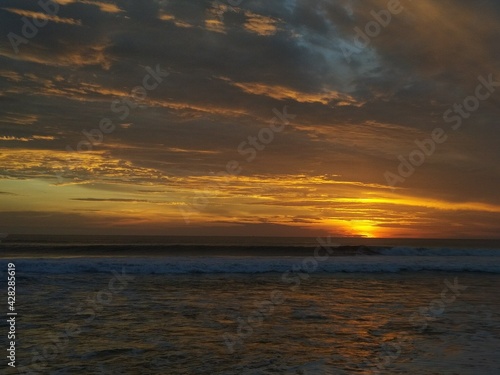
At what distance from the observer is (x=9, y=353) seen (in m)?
9.88

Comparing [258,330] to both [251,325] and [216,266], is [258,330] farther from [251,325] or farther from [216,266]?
[216,266]

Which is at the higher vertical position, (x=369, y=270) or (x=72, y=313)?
(x=369, y=270)

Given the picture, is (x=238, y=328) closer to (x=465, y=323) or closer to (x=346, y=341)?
(x=346, y=341)

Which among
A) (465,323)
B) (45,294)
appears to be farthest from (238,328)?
(45,294)

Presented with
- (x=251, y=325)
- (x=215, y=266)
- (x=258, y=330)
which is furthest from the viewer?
(x=215, y=266)

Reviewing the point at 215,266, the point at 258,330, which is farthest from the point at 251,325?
the point at 215,266

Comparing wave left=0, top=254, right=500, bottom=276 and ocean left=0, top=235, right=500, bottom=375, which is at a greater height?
wave left=0, top=254, right=500, bottom=276

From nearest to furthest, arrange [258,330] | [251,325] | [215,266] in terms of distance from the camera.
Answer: [258,330] < [251,325] < [215,266]

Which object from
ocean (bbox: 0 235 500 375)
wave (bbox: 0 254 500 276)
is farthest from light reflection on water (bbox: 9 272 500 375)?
wave (bbox: 0 254 500 276)

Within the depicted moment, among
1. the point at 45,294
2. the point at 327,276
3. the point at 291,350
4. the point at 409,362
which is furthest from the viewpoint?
the point at 327,276

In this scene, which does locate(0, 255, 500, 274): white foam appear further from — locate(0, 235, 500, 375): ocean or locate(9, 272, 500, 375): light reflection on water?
locate(9, 272, 500, 375): light reflection on water

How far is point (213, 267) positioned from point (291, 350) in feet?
64.4

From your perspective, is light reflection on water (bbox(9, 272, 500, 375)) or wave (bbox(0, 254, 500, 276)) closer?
light reflection on water (bbox(9, 272, 500, 375))

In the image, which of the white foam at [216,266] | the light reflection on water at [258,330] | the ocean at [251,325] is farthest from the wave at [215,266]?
the light reflection on water at [258,330]
